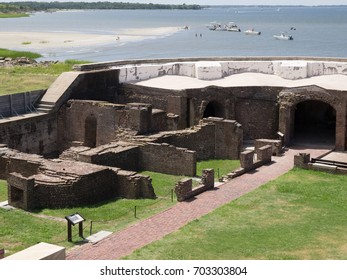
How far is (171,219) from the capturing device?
20.4 m

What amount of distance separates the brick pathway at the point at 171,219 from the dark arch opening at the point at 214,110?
6592 mm

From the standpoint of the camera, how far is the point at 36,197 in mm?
21672

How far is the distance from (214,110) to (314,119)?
566cm

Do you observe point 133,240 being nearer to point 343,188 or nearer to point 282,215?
point 282,215

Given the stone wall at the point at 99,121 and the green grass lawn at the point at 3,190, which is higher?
the stone wall at the point at 99,121

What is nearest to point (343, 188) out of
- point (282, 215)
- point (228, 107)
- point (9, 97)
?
point (282, 215)

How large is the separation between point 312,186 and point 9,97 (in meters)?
14.8

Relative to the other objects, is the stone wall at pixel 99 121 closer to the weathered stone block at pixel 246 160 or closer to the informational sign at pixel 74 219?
the weathered stone block at pixel 246 160

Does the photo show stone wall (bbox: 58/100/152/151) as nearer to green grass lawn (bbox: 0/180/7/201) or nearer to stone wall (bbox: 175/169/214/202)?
stone wall (bbox: 175/169/214/202)

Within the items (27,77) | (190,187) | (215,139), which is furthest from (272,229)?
(27,77)

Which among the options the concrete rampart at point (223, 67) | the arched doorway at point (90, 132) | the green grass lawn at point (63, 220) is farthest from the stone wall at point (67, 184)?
the concrete rampart at point (223, 67)

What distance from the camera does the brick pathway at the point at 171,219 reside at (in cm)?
1756

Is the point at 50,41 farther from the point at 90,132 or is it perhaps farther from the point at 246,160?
the point at 246,160

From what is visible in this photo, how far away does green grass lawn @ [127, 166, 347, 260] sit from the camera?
56.5ft
